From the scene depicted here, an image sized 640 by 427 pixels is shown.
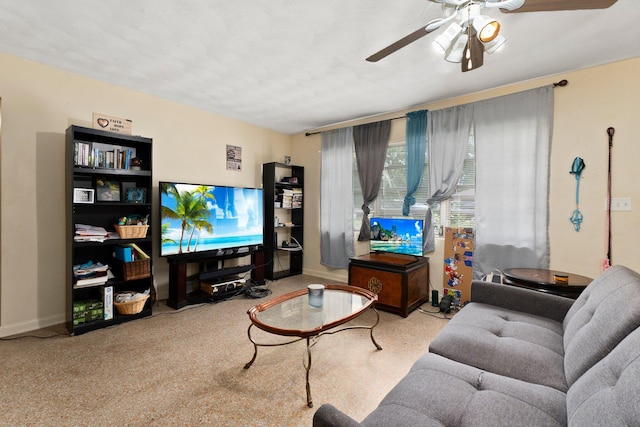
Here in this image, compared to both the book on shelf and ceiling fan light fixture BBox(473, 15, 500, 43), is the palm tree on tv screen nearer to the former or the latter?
the book on shelf

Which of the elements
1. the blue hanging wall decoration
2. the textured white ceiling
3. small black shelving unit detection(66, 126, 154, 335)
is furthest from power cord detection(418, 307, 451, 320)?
small black shelving unit detection(66, 126, 154, 335)

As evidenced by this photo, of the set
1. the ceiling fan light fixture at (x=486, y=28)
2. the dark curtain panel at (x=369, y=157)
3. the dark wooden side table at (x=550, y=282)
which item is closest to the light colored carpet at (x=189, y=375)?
the dark wooden side table at (x=550, y=282)

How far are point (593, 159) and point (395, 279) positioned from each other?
211 cm

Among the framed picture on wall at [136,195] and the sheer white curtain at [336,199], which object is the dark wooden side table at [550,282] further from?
the framed picture on wall at [136,195]

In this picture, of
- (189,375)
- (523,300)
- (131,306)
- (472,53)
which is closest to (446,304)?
(523,300)

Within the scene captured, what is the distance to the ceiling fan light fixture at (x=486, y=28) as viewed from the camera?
1.48m

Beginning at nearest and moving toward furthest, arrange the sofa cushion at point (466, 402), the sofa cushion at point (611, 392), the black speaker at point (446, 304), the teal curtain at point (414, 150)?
the sofa cushion at point (611, 392)
the sofa cushion at point (466, 402)
the black speaker at point (446, 304)
the teal curtain at point (414, 150)

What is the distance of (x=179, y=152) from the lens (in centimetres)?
364

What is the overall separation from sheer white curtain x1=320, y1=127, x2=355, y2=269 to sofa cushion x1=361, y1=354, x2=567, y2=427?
304 cm

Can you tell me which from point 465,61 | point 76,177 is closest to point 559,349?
point 465,61

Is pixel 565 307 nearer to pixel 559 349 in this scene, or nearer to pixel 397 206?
pixel 559 349

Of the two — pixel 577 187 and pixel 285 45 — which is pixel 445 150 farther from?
pixel 285 45

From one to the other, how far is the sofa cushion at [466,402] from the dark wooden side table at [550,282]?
136cm

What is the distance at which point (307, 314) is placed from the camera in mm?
2088
